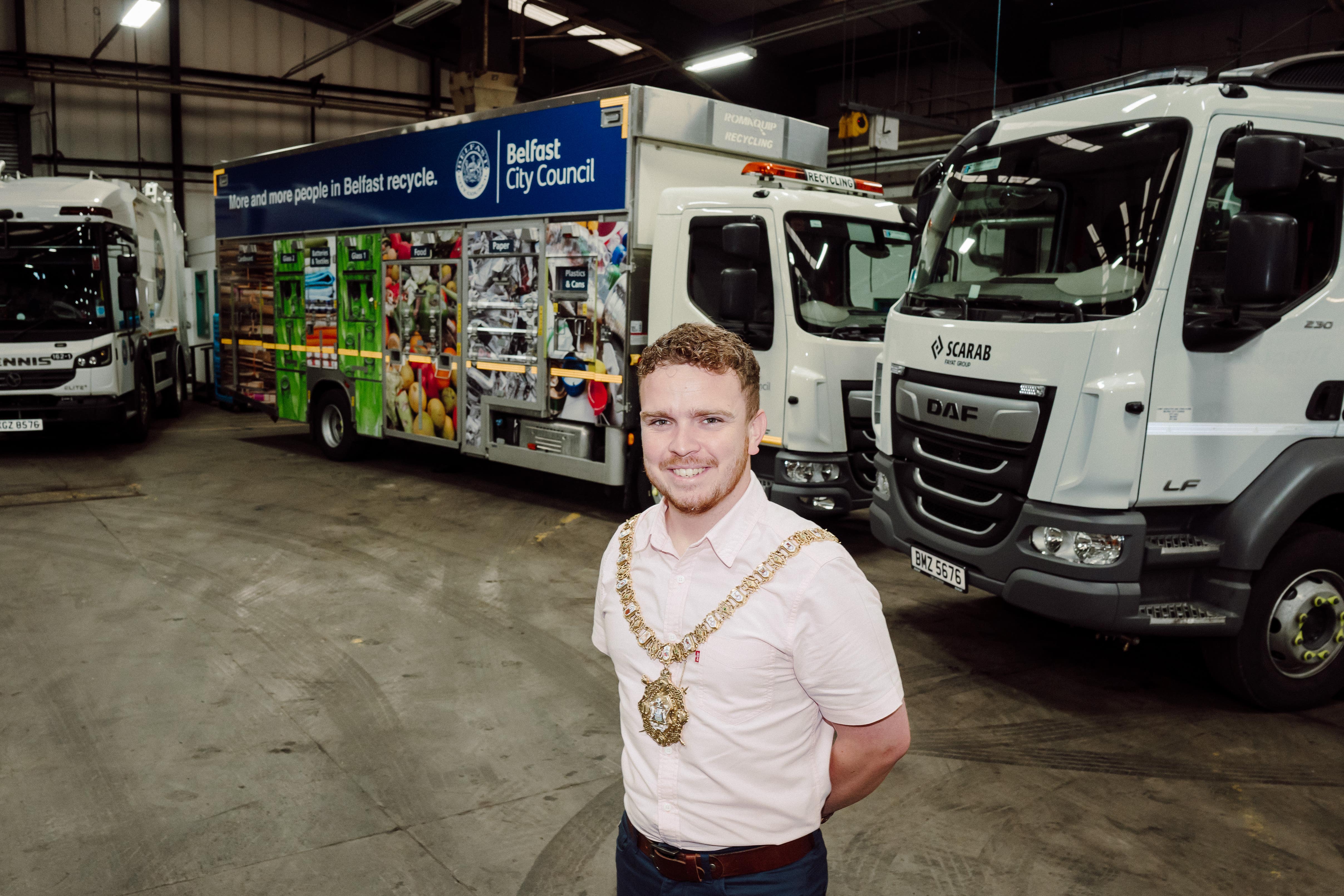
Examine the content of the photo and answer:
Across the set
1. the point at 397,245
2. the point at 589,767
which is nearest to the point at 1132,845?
the point at 589,767

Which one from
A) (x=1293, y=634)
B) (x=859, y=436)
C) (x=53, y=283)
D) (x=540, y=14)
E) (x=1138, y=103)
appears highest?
(x=540, y=14)

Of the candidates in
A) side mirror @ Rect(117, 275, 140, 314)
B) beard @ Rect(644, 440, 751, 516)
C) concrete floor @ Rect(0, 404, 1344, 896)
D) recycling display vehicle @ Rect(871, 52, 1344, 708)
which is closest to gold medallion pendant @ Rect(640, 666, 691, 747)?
beard @ Rect(644, 440, 751, 516)

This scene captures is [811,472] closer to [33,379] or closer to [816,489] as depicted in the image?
[816,489]

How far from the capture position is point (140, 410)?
1248 cm

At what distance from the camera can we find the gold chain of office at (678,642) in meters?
1.65

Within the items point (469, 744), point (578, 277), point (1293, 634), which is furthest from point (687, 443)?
point (578, 277)

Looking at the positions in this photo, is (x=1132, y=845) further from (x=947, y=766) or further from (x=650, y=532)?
(x=650, y=532)

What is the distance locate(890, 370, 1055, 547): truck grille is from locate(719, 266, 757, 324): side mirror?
4.95 feet

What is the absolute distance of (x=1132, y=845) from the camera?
3.54 meters

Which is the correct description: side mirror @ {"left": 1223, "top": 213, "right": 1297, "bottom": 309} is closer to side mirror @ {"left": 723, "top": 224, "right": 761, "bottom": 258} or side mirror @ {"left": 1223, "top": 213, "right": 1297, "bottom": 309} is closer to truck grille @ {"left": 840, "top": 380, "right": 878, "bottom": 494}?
truck grille @ {"left": 840, "top": 380, "right": 878, "bottom": 494}

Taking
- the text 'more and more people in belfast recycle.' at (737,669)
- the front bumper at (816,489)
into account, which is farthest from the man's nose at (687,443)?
the front bumper at (816,489)

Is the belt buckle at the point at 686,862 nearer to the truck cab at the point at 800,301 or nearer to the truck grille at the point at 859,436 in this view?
the truck cab at the point at 800,301

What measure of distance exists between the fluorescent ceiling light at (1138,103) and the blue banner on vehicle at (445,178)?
13.4 feet

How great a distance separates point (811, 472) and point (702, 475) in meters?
5.28
